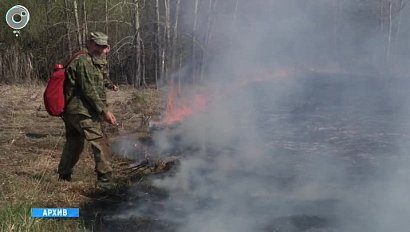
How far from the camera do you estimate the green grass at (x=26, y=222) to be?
351cm

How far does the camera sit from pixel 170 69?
1468 cm

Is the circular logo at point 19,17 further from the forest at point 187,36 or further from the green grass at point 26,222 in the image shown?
the green grass at point 26,222

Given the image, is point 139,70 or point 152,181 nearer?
→ point 152,181

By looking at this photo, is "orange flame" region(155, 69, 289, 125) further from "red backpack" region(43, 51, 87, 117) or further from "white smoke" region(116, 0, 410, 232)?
"red backpack" region(43, 51, 87, 117)

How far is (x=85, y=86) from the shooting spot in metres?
4.66

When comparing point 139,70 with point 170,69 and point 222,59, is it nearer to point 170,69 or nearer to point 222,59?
point 170,69

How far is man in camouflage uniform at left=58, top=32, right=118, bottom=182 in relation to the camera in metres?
4.68

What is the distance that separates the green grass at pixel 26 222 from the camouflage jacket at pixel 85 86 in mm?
1160

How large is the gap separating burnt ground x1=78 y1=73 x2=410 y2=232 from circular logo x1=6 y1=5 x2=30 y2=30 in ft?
31.5

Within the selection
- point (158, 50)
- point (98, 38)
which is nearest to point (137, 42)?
point (158, 50)

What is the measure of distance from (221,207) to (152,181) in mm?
1140

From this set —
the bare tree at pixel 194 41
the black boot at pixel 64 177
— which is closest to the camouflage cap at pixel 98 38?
the black boot at pixel 64 177

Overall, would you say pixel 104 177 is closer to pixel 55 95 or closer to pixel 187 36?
pixel 55 95

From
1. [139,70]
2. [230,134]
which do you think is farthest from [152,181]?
[139,70]
